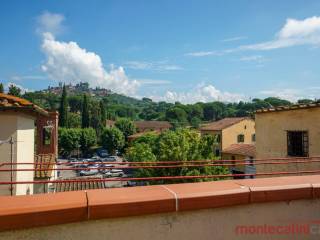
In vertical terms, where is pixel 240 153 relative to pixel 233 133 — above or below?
below

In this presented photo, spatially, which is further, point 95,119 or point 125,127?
point 95,119

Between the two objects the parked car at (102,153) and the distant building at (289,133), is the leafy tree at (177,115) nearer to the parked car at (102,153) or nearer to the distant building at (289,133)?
the parked car at (102,153)

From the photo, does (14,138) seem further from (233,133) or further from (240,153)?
(233,133)

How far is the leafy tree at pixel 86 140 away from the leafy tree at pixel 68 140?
1.27 meters

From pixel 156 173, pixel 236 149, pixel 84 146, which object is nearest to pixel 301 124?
pixel 156 173

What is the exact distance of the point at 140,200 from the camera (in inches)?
63.4

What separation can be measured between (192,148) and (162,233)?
18.6 m

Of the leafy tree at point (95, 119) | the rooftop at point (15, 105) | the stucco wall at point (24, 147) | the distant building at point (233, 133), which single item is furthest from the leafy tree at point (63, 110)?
the rooftop at point (15, 105)

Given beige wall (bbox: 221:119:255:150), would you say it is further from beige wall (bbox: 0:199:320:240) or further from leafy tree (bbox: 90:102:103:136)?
leafy tree (bbox: 90:102:103:136)

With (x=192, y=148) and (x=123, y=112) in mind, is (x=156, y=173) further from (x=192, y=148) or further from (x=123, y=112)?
(x=123, y=112)

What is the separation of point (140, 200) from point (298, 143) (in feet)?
38.1

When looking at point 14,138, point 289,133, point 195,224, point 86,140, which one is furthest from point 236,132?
point 195,224

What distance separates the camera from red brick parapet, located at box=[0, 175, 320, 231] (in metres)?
1.44

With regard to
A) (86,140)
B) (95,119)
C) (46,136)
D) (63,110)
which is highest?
(63,110)
